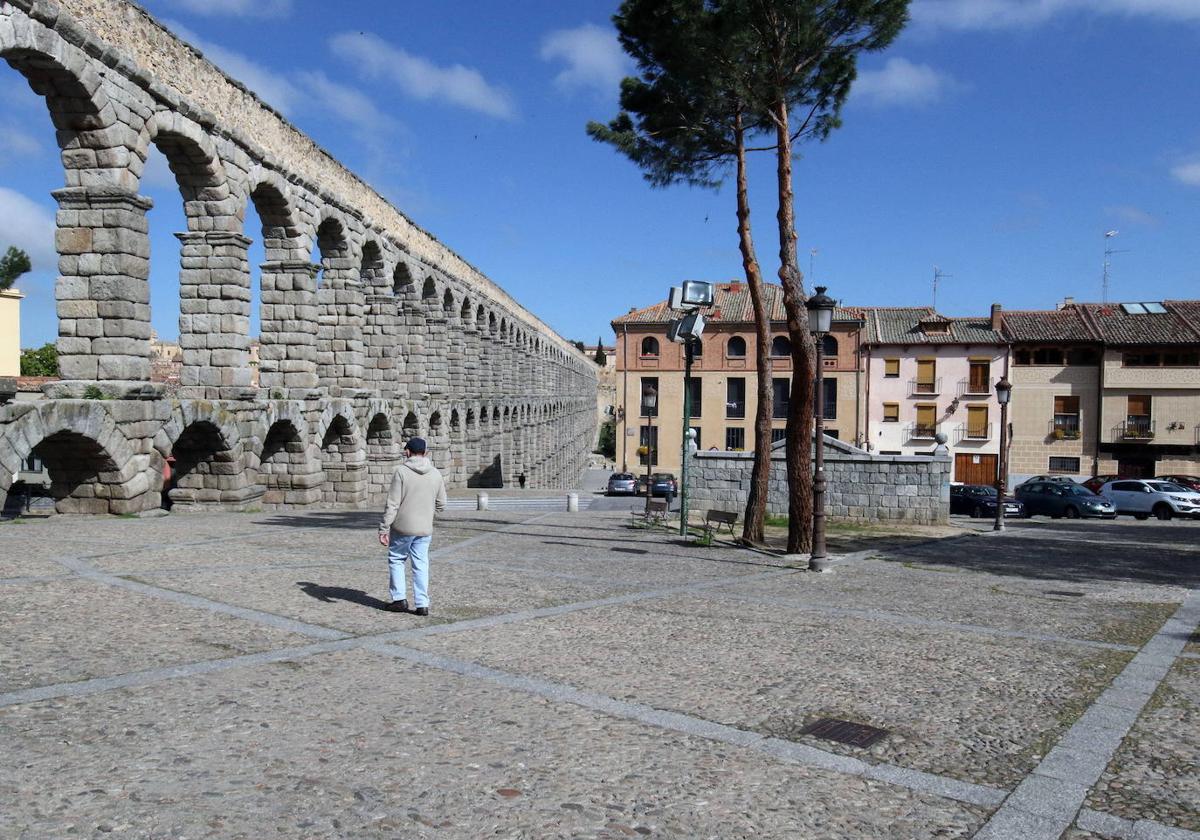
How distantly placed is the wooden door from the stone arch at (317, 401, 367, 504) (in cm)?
3061

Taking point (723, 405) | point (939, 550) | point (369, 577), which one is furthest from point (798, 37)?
point (723, 405)

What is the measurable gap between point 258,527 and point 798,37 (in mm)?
11315

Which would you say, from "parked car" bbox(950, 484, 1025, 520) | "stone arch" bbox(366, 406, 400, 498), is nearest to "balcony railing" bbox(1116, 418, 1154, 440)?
"parked car" bbox(950, 484, 1025, 520)

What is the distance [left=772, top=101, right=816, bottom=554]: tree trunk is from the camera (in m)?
13.6

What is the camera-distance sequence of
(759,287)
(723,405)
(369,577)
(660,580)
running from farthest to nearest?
(723,405), (759,287), (660,580), (369,577)

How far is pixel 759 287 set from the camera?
15.8m

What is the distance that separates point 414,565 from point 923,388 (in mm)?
39987

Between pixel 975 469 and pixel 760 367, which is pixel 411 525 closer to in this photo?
pixel 760 367

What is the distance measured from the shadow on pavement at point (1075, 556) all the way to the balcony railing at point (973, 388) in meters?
23.1

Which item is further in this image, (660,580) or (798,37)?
(798,37)

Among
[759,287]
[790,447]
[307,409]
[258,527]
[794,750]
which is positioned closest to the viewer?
[794,750]

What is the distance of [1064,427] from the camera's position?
133ft

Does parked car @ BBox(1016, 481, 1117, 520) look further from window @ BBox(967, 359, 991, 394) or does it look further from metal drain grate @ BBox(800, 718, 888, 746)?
metal drain grate @ BBox(800, 718, 888, 746)

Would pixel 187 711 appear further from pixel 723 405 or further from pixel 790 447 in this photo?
pixel 723 405
